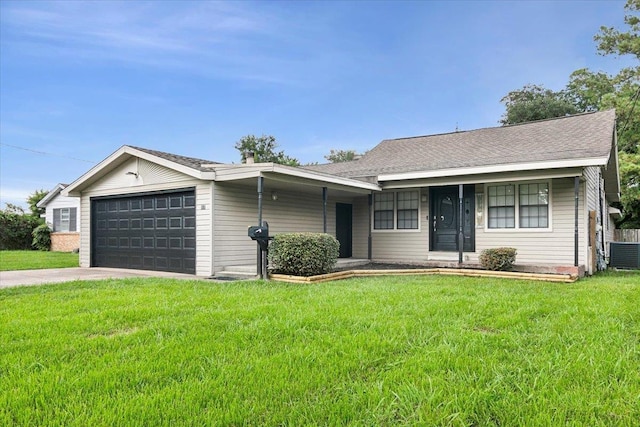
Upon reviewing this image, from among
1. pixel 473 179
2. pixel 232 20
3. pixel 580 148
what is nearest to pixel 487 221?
pixel 473 179

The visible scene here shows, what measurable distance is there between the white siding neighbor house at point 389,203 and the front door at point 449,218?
0.03 metres

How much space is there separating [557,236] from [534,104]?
21.3 meters

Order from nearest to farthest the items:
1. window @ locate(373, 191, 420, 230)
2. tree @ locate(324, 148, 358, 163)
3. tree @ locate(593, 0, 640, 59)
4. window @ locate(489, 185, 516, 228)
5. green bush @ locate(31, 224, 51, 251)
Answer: window @ locate(489, 185, 516, 228)
window @ locate(373, 191, 420, 230)
tree @ locate(593, 0, 640, 59)
green bush @ locate(31, 224, 51, 251)
tree @ locate(324, 148, 358, 163)

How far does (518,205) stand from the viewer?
33.4 ft

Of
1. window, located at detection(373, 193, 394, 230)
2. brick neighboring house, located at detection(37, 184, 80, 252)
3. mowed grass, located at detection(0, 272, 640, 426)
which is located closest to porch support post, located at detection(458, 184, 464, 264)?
window, located at detection(373, 193, 394, 230)

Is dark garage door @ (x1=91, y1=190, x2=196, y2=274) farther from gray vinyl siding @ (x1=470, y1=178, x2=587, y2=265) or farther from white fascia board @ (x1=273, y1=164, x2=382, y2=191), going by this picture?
gray vinyl siding @ (x1=470, y1=178, x2=587, y2=265)

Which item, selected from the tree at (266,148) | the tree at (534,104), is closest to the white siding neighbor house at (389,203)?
the tree at (534,104)

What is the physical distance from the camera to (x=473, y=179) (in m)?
9.94

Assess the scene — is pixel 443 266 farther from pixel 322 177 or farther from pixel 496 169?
pixel 322 177

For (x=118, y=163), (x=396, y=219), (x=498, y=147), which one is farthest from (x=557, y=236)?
(x=118, y=163)

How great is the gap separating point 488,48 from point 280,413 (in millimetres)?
16833

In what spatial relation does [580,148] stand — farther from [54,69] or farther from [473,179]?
[54,69]

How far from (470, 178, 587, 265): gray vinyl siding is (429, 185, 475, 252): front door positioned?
3.57 ft

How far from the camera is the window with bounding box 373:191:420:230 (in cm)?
1174
